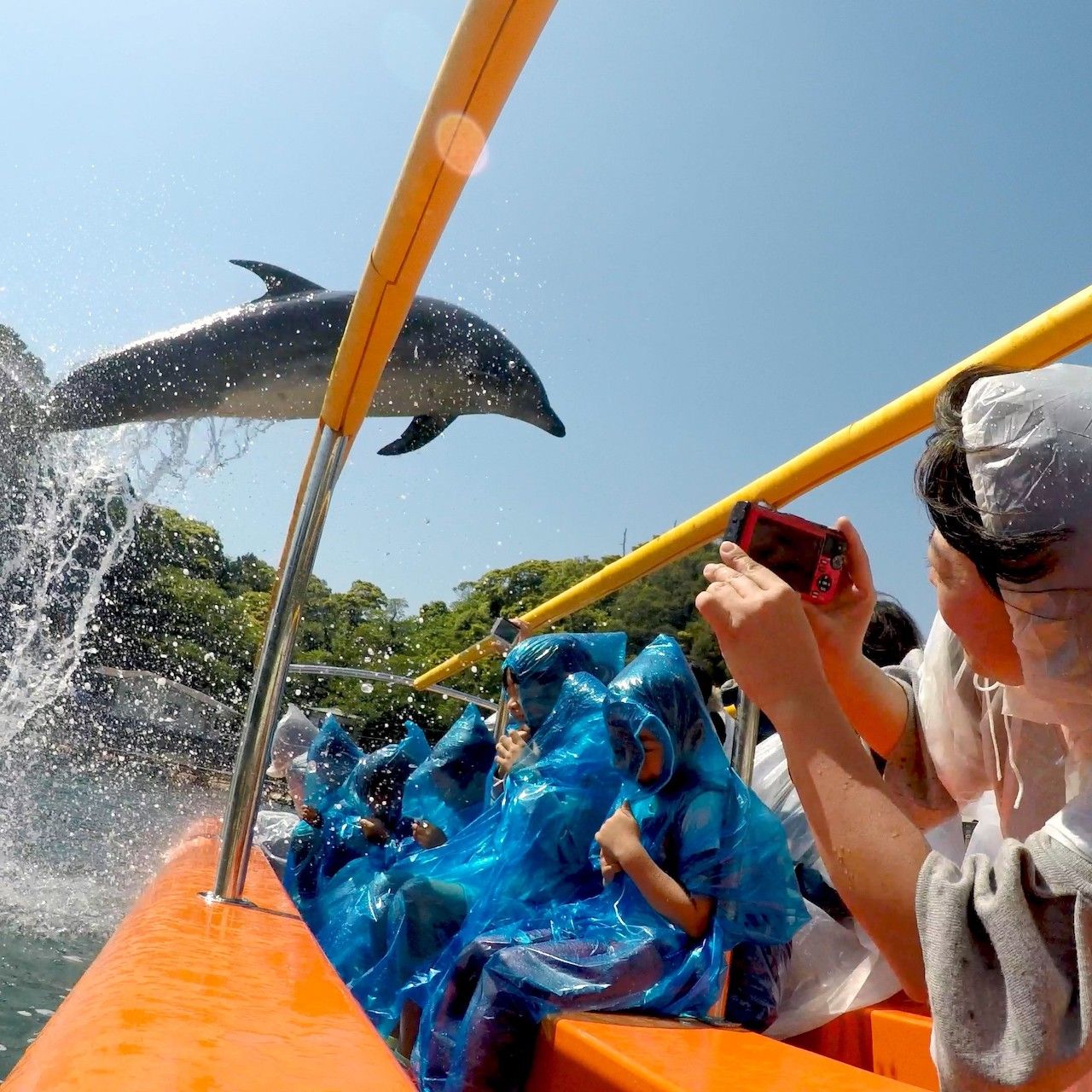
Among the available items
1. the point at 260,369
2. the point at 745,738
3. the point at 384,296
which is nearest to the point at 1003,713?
the point at 745,738

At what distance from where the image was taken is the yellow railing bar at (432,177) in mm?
1211

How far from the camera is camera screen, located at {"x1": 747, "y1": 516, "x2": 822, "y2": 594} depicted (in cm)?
124

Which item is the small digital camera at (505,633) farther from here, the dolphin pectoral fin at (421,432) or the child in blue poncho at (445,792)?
the dolphin pectoral fin at (421,432)

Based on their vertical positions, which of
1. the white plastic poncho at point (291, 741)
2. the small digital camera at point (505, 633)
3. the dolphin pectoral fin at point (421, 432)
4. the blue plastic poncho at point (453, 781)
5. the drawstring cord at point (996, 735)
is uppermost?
the dolphin pectoral fin at point (421, 432)

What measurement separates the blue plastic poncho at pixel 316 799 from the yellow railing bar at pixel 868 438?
3.23m

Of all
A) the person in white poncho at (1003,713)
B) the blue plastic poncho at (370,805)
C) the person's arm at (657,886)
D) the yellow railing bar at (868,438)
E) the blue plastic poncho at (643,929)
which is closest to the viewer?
the person in white poncho at (1003,713)

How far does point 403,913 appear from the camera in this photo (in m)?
2.64

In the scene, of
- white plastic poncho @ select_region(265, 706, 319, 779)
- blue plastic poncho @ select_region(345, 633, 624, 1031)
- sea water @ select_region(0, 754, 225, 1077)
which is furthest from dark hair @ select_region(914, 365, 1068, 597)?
white plastic poncho @ select_region(265, 706, 319, 779)

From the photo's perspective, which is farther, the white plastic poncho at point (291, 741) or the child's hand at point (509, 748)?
the white plastic poncho at point (291, 741)

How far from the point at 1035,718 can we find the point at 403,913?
189 cm

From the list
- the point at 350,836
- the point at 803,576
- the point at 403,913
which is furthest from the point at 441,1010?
the point at 350,836

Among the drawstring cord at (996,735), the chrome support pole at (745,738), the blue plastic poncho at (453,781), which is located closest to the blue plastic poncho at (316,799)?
the blue plastic poncho at (453,781)

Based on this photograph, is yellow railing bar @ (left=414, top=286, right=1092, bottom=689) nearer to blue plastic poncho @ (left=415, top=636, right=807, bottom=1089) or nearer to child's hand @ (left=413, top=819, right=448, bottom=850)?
blue plastic poncho @ (left=415, top=636, right=807, bottom=1089)

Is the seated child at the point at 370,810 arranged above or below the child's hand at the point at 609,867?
below
